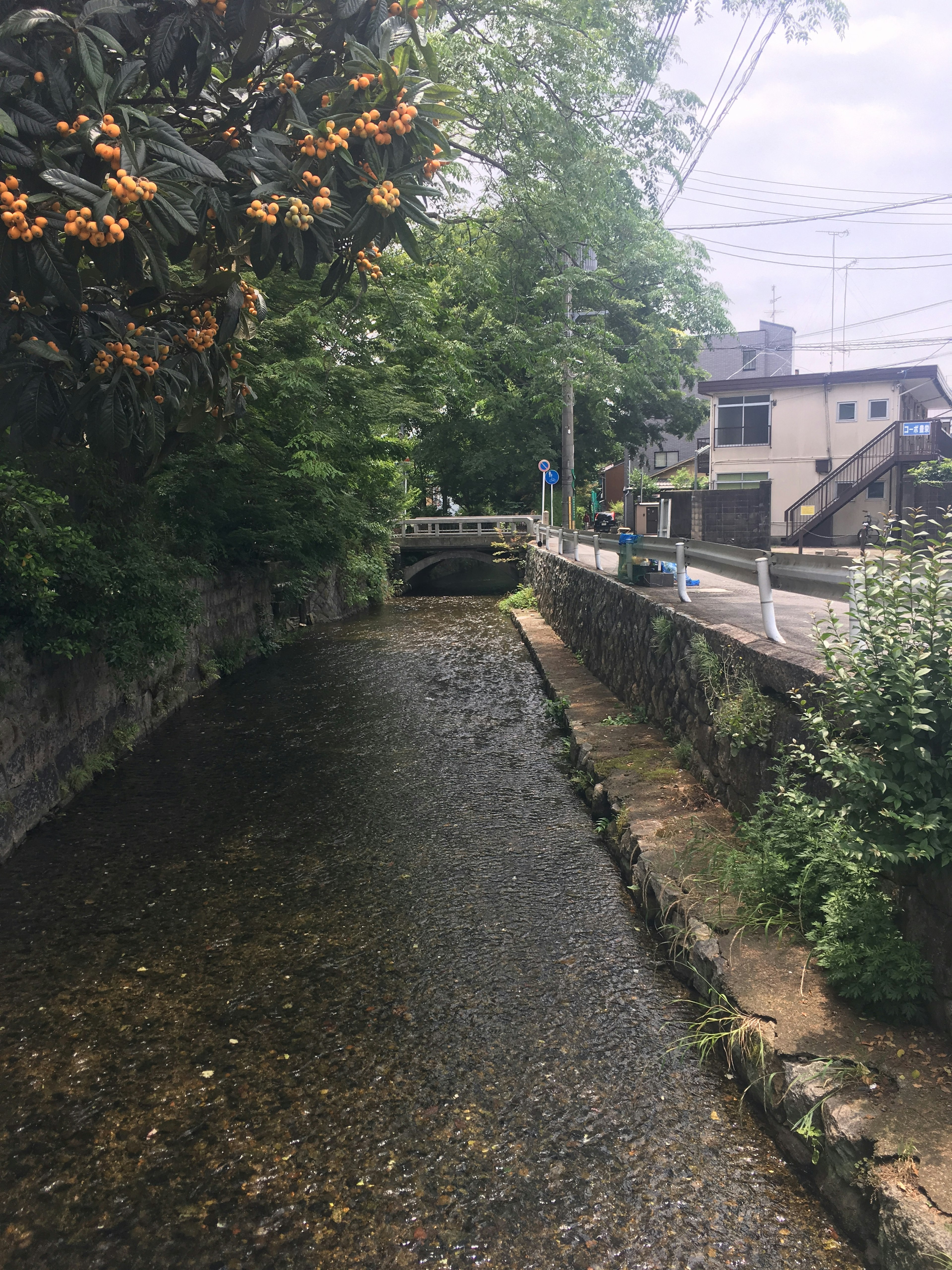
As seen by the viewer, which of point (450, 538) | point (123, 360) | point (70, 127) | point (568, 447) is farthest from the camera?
point (450, 538)

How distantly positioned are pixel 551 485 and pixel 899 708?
2621 cm

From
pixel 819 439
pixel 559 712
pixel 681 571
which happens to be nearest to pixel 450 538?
pixel 819 439

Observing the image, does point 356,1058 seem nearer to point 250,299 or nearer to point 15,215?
point 15,215

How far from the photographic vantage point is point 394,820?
6.33m

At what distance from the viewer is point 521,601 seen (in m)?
20.7

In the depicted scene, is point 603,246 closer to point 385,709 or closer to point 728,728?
point 385,709

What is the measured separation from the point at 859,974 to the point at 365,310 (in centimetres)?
1196

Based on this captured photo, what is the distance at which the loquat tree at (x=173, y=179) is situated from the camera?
139 inches

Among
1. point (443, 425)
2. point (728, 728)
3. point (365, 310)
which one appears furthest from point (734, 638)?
point (443, 425)

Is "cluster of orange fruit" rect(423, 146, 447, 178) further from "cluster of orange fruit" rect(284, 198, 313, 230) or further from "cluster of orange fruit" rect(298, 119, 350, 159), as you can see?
"cluster of orange fruit" rect(284, 198, 313, 230)

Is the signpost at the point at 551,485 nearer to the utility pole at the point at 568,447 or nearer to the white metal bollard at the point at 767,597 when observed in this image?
the utility pole at the point at 568,447

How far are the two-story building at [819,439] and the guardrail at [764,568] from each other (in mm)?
16682

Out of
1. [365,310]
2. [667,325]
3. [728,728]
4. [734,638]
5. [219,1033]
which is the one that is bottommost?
[219,1033]

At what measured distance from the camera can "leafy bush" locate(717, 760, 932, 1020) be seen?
2.90m
